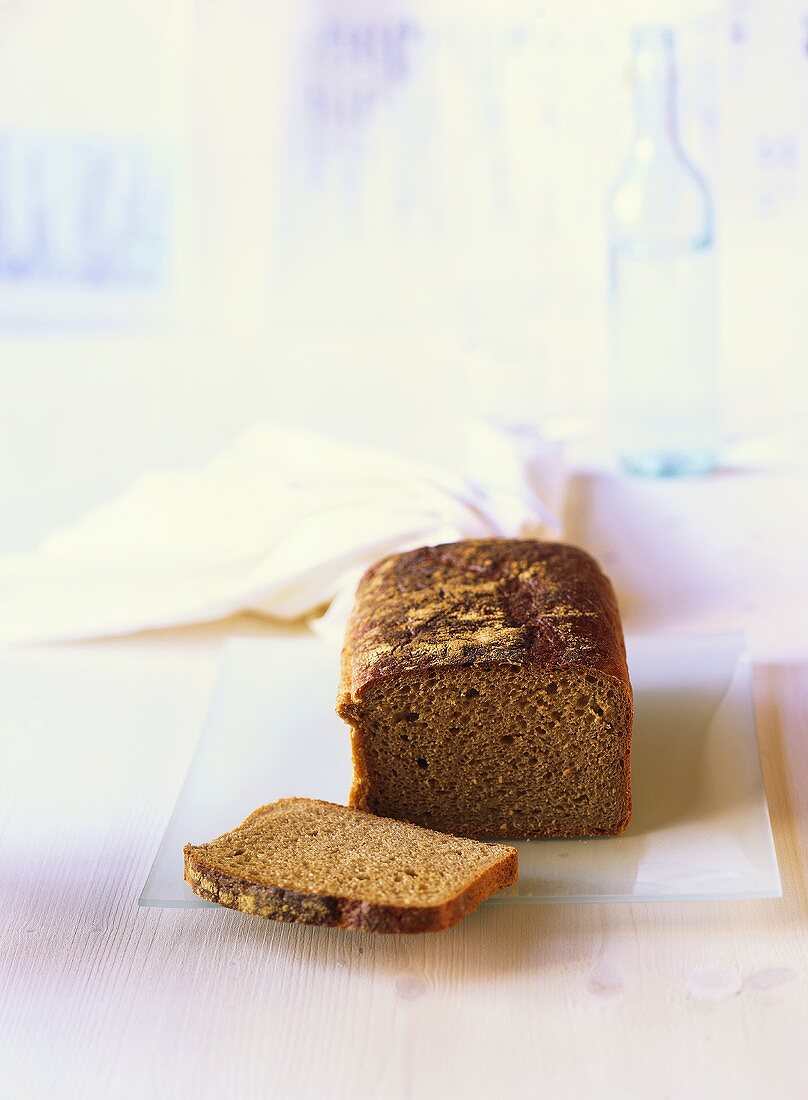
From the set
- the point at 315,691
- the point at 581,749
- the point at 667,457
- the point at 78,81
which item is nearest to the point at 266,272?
the point at 78,81

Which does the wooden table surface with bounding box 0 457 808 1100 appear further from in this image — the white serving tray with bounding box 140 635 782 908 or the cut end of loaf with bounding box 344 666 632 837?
the cut end of loaf with bounding box 344 666 632 837

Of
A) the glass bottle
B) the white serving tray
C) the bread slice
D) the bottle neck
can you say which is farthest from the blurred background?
the bread slice

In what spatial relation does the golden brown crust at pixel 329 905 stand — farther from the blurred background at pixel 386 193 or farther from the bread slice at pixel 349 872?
the blurred background at pixel 386 193

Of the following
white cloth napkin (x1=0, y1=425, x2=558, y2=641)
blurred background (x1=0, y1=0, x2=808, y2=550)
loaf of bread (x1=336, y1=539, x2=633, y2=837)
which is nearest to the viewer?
loaf of bread (x1=336, y1=539, x2=633, y2=837)

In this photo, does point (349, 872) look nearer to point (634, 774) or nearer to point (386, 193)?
point (634, 774)

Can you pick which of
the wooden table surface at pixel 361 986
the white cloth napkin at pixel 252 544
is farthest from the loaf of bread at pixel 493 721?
the white cloth napkin at pixel 252 544

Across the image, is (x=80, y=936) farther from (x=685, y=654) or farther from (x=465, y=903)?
(x=685, y=654)
